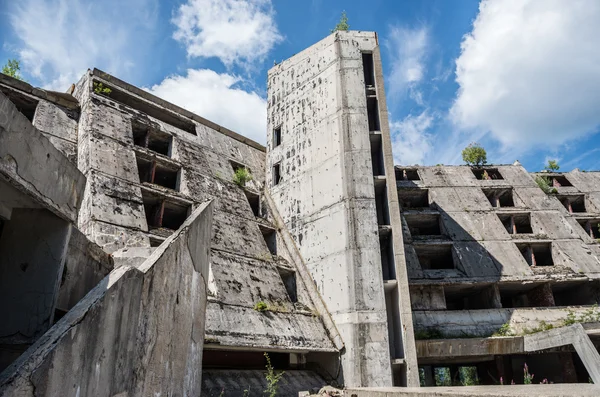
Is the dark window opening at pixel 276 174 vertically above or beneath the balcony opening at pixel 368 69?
beneath

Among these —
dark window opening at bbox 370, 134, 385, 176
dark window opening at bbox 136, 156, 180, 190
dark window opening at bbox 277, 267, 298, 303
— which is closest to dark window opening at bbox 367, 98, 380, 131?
dark window opening at bbox 370, 134, 385, 176

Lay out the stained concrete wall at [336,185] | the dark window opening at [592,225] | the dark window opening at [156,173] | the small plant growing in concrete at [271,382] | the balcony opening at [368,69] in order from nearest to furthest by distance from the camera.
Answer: the small plant growing in concrete at [271,382] < the stained concrete wall at [336,185] < the dark window opening at [156,173] < the balcony opening at [368,69] < the dark window opening at [592,225]

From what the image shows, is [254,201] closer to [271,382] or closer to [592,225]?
[271,382]

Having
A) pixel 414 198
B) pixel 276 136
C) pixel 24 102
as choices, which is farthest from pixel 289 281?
pixel 414 198

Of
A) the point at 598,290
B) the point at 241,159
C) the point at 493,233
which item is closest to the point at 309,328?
the point at 241,159

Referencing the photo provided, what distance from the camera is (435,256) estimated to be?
2158cm

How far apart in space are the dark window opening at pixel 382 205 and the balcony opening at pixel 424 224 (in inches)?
246

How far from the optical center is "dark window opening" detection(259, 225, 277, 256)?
16.7 m

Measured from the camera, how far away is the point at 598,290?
65.3 feet

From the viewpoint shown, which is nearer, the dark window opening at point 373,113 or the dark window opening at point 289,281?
the dark window opening at point 289,281

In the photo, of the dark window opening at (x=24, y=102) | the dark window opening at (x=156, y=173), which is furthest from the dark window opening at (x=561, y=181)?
the dark window opening at (x=24, y=102)

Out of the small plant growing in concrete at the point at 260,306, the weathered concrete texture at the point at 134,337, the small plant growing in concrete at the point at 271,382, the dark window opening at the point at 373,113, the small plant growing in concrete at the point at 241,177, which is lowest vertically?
the small plant growing in concrete at the point at 271,382

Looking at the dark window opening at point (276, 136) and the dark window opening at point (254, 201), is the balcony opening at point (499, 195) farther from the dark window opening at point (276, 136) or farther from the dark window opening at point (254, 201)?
the dark window opening at point (254, 201)

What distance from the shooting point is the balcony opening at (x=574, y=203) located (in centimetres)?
2455
